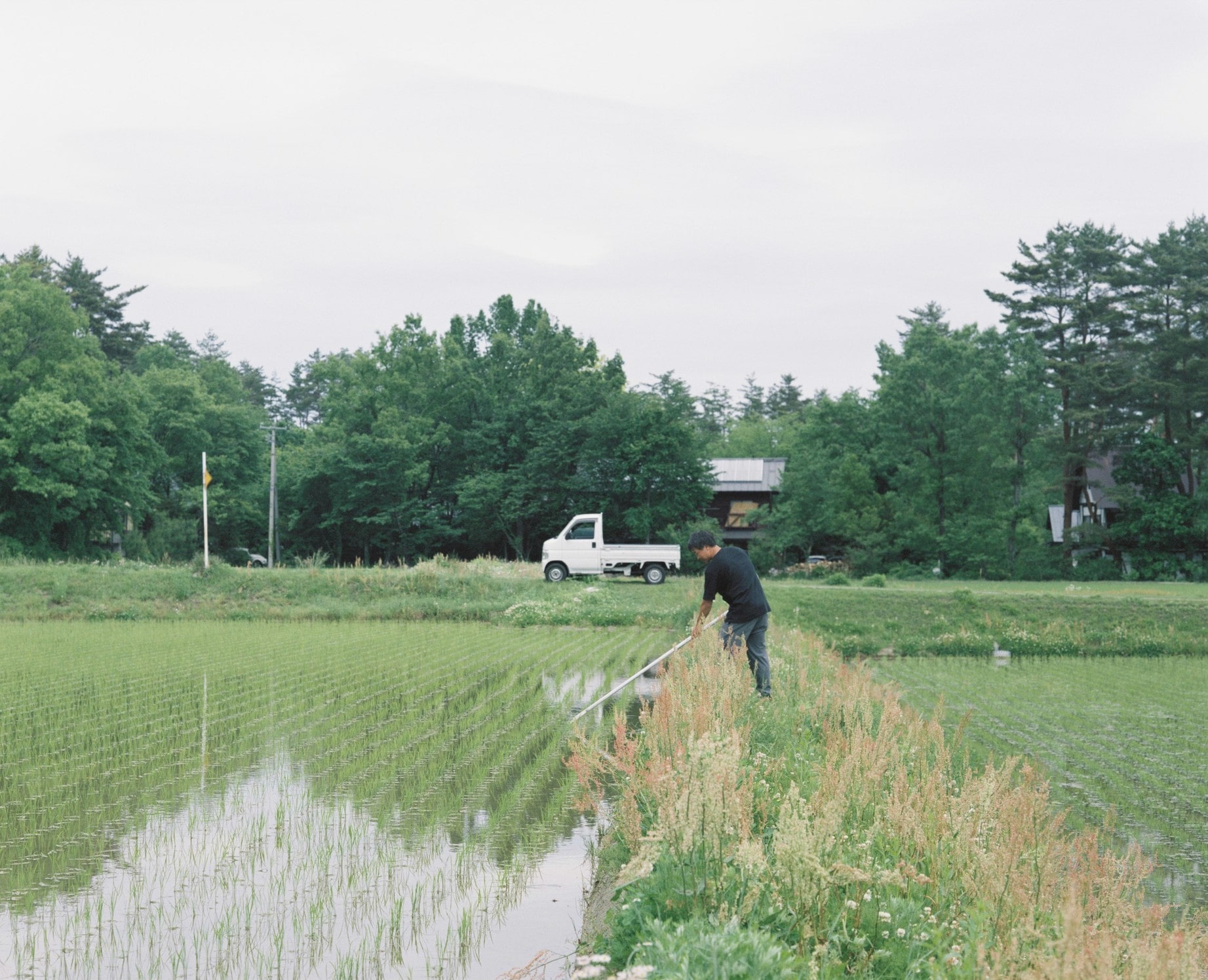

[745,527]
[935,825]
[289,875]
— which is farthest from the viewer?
[745,527]

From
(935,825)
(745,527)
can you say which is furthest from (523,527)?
(935,825)

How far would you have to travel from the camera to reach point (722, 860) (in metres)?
4.55

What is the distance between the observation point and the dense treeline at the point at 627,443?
47.9 meters

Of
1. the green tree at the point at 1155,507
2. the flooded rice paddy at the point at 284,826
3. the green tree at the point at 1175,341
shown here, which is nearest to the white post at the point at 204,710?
the flooded rice paddy at the point at 284,826

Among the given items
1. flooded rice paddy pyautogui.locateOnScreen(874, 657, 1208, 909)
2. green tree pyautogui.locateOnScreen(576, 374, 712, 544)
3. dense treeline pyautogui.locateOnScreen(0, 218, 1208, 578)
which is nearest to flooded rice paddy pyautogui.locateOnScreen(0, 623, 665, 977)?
flooded rice paddy pyautogui.locateOnScreen(874, 657, 1208, 909)

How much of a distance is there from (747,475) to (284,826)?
6330 cm

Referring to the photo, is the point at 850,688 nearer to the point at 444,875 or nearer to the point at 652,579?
the point at 444,875

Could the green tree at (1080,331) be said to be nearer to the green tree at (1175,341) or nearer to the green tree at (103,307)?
the green tree at (1175,341)

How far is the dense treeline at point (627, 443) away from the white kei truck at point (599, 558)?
33.1ft

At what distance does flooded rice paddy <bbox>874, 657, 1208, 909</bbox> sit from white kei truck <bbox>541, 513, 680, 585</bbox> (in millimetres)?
17564

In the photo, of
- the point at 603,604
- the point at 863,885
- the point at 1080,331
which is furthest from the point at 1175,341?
the point at 863,885

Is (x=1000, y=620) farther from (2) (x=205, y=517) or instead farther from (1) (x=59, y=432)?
(1) (x=59, y=432)

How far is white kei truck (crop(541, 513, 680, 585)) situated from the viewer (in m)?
38.1

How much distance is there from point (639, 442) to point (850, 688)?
149ft
